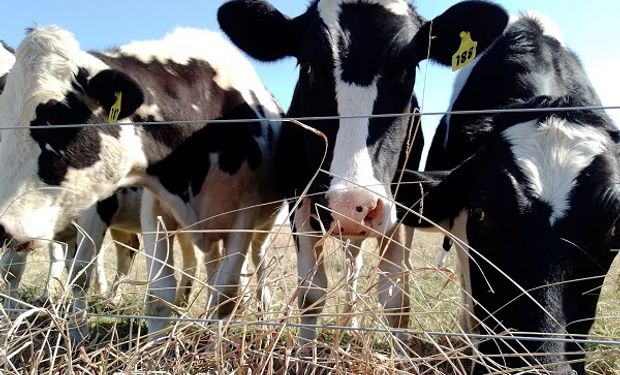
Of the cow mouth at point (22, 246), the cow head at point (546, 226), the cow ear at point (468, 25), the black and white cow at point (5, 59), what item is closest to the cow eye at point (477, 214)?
the cow head at point (546, 226)

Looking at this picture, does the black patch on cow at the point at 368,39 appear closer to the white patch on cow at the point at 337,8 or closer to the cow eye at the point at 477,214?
the white patch on cow at the point at 337,8

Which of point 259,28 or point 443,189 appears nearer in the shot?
point 443,189

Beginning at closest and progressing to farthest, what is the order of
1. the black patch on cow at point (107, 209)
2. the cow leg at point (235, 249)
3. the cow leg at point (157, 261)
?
the cow leg at point (157, 261) < the cow leg at point (235, 249) < the black patch on cow at point (107, 209)

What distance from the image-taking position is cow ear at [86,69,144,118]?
3.73 metres

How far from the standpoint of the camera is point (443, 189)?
3381 millimetres

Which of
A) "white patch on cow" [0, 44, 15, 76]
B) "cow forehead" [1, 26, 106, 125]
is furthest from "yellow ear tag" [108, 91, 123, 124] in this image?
"white patch on cow" [0, 44, 15, 76]

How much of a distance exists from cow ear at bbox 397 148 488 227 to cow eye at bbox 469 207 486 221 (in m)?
0.31

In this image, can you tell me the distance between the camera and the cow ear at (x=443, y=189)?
3260 mm

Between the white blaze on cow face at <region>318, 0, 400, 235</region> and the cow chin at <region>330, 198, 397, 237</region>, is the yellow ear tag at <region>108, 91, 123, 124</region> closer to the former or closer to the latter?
the white blaze on cow face at <region>318, 0, 400, 235</region>

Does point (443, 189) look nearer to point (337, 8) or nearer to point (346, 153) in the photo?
point (346, 153)

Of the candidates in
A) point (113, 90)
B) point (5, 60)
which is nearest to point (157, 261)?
point (113, 90)

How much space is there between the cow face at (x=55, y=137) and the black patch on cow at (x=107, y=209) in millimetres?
1454

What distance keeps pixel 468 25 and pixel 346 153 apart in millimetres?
1315

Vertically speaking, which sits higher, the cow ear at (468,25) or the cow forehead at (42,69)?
the cow ear at (468,25)
